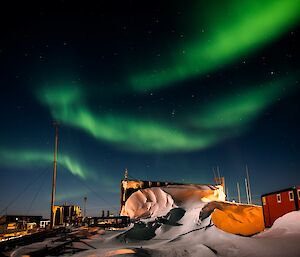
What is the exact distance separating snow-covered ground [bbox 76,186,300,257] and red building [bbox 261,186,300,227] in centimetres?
124

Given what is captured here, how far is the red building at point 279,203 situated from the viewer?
22.6 meters

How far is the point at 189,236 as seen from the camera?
82.7 feet

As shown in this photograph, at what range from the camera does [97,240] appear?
81.8ft

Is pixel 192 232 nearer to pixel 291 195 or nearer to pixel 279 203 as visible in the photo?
pixel 279 203

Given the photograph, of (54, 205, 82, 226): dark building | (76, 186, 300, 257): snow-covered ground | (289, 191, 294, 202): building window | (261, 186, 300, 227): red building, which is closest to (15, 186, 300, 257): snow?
(76, 186, 300, 257): snow-covered ground

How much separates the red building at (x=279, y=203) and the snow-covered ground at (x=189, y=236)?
1.24m

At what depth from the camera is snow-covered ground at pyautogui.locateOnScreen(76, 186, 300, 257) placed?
60.1ft

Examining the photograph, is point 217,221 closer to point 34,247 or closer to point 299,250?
point 299,250

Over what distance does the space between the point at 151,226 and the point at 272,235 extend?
1360cm

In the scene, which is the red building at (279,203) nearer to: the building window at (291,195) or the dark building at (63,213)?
the building window at (291,195)

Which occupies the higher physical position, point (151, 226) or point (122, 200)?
point (122, 200)

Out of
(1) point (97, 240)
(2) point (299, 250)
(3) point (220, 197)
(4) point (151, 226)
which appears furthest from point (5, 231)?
(3) point (220, 197)

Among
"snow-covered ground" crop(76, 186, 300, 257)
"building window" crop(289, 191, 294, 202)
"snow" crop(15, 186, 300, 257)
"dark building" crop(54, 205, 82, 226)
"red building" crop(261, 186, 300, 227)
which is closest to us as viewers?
"snow-covered ground" crop(76, 186, 300, 257)

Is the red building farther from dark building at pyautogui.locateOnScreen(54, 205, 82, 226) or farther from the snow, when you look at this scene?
dark building at pyautogui.locateOnScreen(54, 205, 82, 226)
